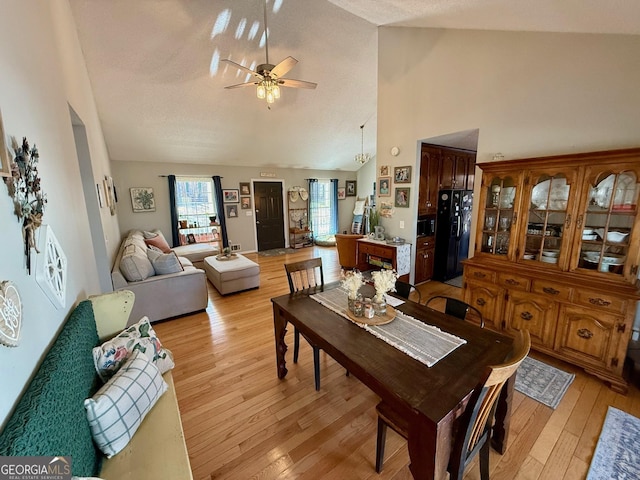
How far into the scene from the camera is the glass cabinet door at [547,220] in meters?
2.31

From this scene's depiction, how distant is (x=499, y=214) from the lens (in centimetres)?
272

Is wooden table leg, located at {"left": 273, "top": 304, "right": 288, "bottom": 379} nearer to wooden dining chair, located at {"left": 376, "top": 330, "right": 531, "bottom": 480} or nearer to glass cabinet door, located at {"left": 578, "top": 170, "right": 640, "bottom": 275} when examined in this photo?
wooden dining chair, located at {"left": 376, "top": 330, "right": 531, "bottom": 480}

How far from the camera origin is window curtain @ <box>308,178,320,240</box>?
7.90m

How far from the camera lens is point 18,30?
4.33ft

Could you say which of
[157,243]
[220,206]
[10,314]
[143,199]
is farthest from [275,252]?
[10,314]

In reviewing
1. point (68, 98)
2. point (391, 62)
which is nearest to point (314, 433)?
point (68, 98)

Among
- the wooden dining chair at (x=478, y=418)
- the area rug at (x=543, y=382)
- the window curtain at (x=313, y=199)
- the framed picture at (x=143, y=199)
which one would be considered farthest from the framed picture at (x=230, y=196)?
the area rug at (x=543, y=382)

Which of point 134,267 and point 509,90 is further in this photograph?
point 134,267

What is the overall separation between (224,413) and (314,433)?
68cm

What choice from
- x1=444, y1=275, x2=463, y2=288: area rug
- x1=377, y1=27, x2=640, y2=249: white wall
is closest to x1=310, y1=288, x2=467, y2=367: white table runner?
x1=377, y1=27, x2=640, y2=249: white wall

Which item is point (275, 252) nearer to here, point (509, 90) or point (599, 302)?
point (509, 90)

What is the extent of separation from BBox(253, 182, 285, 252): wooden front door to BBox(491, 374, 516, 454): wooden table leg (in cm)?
637

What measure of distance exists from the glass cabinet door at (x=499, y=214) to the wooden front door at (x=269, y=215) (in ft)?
18.1

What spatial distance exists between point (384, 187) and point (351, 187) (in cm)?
483
